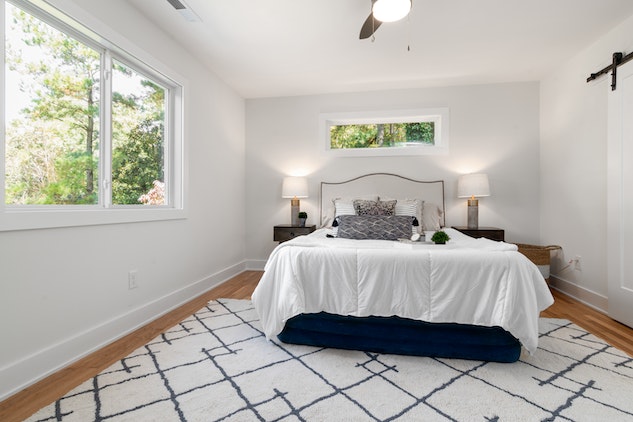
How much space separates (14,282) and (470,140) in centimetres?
454

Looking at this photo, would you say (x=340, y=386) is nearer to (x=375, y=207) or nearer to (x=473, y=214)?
(x=375, y=207)

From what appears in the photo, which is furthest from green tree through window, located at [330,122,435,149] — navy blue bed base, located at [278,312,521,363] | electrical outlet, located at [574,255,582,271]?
navy blue bed base, located at [278,312,521,363]

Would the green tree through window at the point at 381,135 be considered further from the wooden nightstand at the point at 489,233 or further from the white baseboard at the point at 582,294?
the white baseboard at the point at 582,294

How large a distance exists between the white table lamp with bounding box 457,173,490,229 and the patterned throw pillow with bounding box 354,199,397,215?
919 mm

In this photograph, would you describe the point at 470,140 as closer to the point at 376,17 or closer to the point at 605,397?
the point at 376,17

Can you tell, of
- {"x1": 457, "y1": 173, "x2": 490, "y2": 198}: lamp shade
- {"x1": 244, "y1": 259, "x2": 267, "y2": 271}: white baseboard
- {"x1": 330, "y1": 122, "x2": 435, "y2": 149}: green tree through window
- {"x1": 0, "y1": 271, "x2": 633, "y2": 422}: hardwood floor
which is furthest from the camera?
{"x1": 244, "y1": 259, "x2": 267, "y2": 271}: white baseboard

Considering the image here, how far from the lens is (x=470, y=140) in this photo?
407 centimetres

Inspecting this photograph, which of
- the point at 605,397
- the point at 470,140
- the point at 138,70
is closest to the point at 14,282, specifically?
the point at 138,70

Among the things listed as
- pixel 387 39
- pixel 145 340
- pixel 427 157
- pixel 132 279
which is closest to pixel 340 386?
pixel 145 340

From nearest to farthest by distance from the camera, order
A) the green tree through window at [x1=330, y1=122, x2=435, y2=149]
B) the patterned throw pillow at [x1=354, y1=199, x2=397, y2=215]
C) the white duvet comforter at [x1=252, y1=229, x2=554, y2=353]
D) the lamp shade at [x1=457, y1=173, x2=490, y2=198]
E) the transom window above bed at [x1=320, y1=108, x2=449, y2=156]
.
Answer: the white duvet comforter at [x1=252, y1=229, x2=554, y2=353] → the patterned throw pillow at [x1=354, y1=199, x2=397, y2=215] → the lamp shade at [x1=457, y1=173, x2=490, y2=198] → the transom window above bed at [x1=320, y1=108, x2=449, y2=156] → the green tree through window at [x1=330, y1=122, x2=435, y2=149]

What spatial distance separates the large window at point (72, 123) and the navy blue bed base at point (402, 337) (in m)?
1.61

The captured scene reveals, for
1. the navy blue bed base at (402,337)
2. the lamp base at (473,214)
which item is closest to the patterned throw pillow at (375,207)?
the lamp base at (473,214)

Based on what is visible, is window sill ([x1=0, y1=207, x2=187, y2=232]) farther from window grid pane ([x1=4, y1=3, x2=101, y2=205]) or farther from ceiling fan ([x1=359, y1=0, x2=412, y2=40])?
ceiling fan ([x1=359, y1=0, x2=412, y2=40])

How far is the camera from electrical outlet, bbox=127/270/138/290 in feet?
7.90
